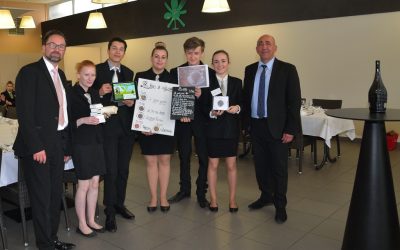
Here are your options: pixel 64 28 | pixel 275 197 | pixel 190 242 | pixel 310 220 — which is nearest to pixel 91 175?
pixel 190 242

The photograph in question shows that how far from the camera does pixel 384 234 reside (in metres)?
2.56

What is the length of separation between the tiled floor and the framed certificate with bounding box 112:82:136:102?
1164 mm

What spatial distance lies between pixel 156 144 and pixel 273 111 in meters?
1.14

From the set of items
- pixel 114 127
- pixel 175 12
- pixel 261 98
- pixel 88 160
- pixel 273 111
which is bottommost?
pixel 88 160

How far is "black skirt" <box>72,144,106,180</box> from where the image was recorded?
3.11 metres

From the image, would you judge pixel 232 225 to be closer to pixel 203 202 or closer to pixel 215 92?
pixel 203 202

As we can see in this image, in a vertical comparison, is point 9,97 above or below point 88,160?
above

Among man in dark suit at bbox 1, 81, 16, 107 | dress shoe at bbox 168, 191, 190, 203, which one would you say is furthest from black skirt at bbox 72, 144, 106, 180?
man in dark suit at bbox 1, 81, 16, 107

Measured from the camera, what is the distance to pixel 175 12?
33.2 ft

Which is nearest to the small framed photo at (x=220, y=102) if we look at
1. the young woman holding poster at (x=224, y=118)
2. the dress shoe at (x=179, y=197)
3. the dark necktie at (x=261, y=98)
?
the young woman holding poster at (x=224, y=118)

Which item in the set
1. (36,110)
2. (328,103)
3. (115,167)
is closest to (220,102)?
(115,167)

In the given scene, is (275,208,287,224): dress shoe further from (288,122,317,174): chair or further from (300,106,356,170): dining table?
(300,106,356,170): dining table

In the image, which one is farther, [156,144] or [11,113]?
[11,113]

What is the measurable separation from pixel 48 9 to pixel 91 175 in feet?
43.3
